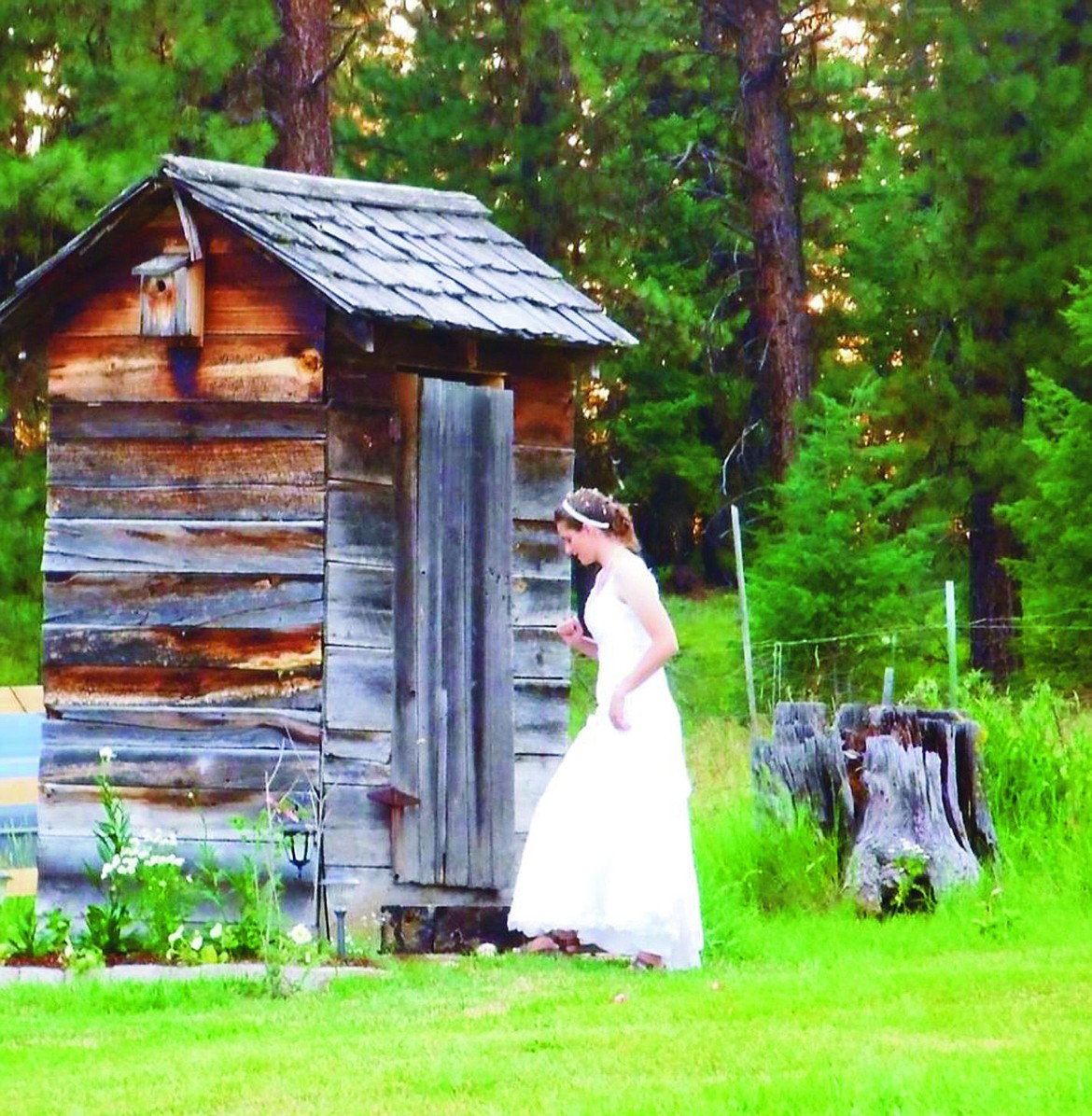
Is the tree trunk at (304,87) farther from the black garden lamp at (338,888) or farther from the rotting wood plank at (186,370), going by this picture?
the black garden lamp at (338,888)

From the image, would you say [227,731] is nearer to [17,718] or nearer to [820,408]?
[17,718]

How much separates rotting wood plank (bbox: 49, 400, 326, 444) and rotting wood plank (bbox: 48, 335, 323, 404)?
4 centimetres

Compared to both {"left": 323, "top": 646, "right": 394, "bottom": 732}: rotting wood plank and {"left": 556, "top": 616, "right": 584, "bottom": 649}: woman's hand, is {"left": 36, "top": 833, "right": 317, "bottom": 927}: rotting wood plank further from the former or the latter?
{"left": 556, "top": 616, "right": 584, "bottom": 649}: woman's hand

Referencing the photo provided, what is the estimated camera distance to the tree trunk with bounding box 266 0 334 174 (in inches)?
754

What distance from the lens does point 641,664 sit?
8.77m

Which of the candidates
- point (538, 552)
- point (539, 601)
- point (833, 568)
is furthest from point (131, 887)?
point (833, 568)

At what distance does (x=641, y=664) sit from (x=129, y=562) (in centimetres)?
260

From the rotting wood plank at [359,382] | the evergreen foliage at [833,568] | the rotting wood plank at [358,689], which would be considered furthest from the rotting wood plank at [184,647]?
the evergreen foliage at [833,568]

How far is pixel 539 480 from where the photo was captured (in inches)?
416

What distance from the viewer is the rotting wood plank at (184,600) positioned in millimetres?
9656

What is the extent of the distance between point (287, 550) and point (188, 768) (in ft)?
3.54

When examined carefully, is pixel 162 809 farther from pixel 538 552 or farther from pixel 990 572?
pixel 990 572

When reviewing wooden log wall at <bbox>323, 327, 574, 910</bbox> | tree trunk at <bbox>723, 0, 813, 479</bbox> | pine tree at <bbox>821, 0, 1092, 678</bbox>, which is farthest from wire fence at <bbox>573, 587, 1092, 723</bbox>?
wooden log wall at <bbox>323, 327, 574, 910</bbox>

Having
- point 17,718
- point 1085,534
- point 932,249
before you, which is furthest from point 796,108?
point 17,718
